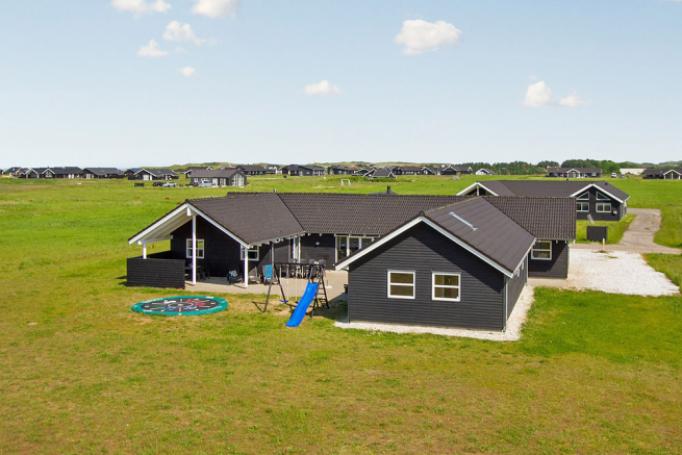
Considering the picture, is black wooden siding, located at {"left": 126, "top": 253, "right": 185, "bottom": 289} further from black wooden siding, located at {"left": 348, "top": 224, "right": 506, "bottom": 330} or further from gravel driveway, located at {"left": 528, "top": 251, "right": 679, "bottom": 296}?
gravel driveway, located at {"left": 528, "top": 251, "right": 679, "bottom": 296}

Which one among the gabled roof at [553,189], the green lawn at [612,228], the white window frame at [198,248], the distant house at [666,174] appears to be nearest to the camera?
the white window frame at [198,248]

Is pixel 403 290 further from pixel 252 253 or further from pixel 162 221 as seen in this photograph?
pixel 162 221

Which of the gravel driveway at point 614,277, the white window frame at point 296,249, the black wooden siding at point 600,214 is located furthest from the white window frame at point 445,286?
the black wooden siding at point 600,214

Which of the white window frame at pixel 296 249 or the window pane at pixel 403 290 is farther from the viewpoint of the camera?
the white window frame at pixel 296 249

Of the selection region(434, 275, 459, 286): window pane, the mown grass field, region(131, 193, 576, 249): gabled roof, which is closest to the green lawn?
region(131, 193, 576, 249): gabled roof

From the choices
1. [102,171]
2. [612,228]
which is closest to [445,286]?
[612,228]

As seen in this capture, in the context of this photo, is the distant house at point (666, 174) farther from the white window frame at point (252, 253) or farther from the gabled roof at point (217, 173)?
the white window frame at point (252, 253)
